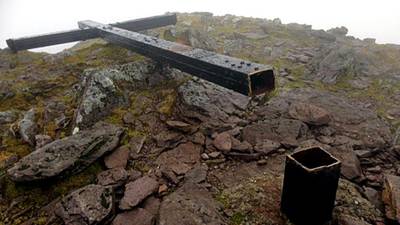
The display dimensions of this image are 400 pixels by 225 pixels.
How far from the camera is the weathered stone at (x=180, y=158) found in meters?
4.49

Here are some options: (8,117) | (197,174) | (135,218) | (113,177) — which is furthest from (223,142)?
(8,117)

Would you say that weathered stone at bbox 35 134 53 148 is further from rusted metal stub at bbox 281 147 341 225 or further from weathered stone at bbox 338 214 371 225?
weathered stone at bbox 338 214 371 225

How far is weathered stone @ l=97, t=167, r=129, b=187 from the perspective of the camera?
13.7ft

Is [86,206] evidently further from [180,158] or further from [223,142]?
[223,142]

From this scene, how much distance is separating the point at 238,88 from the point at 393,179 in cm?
221

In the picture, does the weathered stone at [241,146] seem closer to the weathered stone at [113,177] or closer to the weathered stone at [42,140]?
the weathered stone at [113,177]

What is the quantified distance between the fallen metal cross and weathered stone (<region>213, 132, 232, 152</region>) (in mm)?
792

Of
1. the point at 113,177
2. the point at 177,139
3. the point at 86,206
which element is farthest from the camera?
the point at 177,139

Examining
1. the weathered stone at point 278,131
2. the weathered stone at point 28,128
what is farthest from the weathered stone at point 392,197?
the weathered stone at point 28,128

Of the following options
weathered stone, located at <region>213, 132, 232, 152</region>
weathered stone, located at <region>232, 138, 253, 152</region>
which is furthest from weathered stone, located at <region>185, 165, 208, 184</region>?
weathered stone, located at <region>232, 138, 253, 152</region>

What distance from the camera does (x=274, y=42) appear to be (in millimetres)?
10242

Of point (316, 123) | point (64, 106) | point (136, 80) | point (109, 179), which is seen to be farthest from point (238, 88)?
point (64, 106)

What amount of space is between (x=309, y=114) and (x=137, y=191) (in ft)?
10.5

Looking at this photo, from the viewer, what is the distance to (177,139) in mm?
5086
